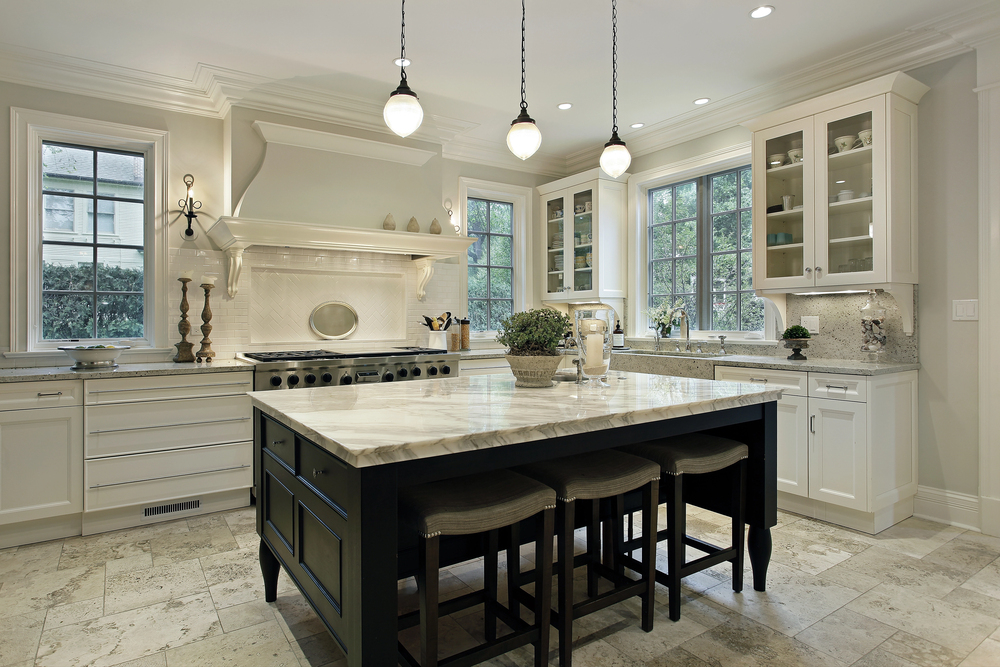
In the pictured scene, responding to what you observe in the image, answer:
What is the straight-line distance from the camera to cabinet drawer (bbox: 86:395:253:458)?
3238mm

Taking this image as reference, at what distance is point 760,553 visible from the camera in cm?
246

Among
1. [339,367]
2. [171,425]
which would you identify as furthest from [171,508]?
[339,367]

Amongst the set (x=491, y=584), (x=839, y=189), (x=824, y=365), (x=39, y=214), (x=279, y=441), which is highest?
(x=839, y=189)

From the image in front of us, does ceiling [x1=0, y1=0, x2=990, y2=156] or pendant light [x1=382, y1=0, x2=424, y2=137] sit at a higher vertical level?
ceiling [x1=0, y1=0, x2=990, y2=156]

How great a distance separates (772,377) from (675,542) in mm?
1763

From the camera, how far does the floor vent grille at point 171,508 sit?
342cm

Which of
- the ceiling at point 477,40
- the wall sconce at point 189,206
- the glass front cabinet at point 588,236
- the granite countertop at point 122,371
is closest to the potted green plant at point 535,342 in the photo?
the ceiling at point 477,40

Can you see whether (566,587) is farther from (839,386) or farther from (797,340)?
(797,340)

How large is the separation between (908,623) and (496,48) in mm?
3537

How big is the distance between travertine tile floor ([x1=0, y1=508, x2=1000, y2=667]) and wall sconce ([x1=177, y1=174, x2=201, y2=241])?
205 centimetres

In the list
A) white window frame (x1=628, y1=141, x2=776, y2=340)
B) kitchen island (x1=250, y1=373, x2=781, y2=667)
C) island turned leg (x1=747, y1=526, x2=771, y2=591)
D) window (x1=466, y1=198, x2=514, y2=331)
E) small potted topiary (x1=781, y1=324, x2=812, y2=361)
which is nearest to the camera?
kitchen island (x1=250, y1=373, x2=781, y2=667)

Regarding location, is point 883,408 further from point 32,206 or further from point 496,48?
point 32,206

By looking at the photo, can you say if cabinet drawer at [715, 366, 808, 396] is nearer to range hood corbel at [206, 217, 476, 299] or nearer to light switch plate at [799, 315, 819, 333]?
light switch plate at [799, 315, 819, 333]

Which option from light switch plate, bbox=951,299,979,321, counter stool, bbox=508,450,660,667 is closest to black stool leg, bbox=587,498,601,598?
counter stool, bbox=508,450,660,667
